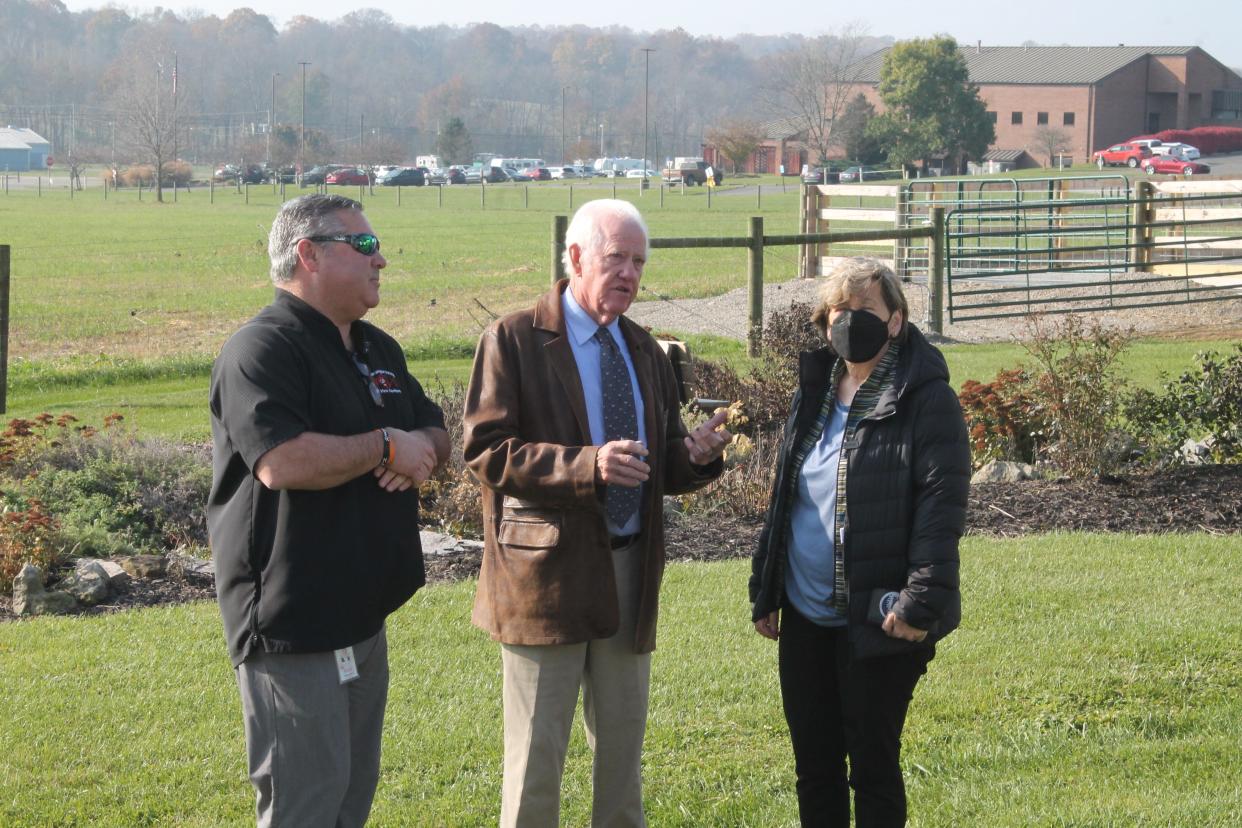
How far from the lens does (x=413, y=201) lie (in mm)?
69875

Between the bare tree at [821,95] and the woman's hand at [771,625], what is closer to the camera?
the woman's hand at [771,625]

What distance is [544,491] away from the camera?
11.9 ft

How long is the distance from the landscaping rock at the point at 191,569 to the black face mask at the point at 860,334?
452 centimetres

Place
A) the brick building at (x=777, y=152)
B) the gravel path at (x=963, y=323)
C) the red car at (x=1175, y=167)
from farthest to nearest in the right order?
1. the brick building at (x=777, y=152)
2. the red car at (x=1175, y=167)
3. the gravel path at (x=963, y=323)

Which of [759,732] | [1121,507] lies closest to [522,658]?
[759,732]

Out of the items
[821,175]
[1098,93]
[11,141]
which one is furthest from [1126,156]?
[11,141]

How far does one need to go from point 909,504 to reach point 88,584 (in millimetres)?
4857

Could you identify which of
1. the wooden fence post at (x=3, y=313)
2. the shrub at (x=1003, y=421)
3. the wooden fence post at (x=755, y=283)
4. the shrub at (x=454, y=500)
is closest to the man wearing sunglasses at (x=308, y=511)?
the shrub at (x=454, y=500)

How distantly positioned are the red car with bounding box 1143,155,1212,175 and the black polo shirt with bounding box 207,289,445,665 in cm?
7159

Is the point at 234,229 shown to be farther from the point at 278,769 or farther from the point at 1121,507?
the point at 278,769

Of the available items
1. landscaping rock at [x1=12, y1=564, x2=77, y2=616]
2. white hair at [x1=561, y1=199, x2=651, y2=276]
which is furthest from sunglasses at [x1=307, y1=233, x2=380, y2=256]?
landscaping rock at [x1=12, y1=564, x2=77, y2=616]

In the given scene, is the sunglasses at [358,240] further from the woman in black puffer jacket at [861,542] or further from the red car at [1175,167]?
the red car at [1175,167]

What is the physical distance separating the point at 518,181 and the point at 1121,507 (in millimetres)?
94713

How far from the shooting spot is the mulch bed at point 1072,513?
7926 mm
